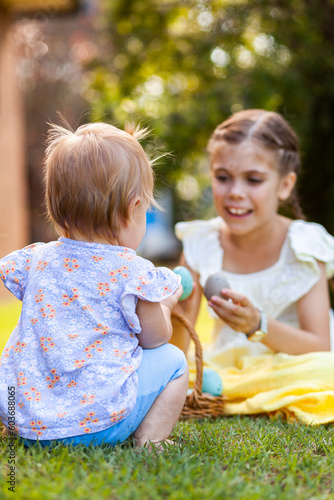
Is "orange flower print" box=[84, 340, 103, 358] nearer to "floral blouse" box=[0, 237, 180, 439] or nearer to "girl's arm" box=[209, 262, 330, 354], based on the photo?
"floral blouse" box=[0, 237, 180, 439]

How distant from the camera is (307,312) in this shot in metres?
2.78

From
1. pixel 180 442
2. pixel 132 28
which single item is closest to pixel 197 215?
pixel 132 28

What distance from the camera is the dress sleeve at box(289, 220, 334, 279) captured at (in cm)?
283

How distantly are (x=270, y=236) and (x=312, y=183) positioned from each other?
8.47 ft

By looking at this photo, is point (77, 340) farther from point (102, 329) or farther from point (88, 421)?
point (88, 421)

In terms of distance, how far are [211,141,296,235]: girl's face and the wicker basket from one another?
0.73m

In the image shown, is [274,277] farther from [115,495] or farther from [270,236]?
[115,495]

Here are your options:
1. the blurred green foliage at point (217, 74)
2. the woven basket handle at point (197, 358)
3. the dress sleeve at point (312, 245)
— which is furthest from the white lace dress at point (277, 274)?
the blurred green foliage at point (217, 74)

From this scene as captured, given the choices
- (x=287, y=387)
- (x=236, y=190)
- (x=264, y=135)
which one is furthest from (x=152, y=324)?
(x=264, y=135)

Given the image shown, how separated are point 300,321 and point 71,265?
1.41m

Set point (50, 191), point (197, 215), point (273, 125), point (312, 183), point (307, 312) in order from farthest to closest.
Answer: point (197, 215) < point (312, 183) < point (273, 125) < point (307, 312) < point (50, 191)

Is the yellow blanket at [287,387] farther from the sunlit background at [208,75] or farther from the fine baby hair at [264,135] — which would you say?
the sunlit background at [208,75]

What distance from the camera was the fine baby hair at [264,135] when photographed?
9.55ft

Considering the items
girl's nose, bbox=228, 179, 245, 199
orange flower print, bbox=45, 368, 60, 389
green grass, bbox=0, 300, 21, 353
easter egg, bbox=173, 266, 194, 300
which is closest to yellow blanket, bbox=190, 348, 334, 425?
easter egg, bbox=173, 266, 194, 300
